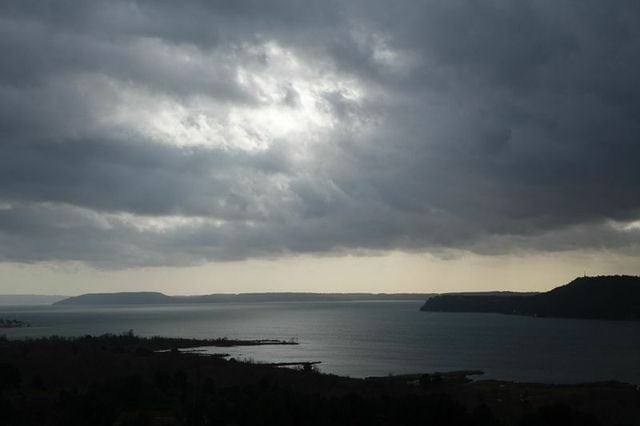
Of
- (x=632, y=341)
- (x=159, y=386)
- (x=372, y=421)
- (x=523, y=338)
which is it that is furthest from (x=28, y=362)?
(x=632, y=341)

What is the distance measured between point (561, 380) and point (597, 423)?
169 ft

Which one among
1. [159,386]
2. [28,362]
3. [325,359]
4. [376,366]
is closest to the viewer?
[159,386]

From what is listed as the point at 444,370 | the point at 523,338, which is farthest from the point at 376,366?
the point at 523,338

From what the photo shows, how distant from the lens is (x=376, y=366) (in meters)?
105

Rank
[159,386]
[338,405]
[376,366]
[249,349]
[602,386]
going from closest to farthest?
[338,405]
[159,386]
[602,386]
[376,366]
[249,349]

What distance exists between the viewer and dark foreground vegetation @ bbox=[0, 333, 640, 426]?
3881 centimetres

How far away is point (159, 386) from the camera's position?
192 ft

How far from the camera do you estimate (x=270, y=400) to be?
42.3 metres

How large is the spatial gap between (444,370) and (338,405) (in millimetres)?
60004

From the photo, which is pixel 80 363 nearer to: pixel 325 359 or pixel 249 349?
pixel 325 359

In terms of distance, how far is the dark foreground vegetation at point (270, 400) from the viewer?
127ft

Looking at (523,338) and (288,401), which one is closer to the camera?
(288,401)

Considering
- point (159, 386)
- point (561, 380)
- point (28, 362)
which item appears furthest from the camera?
point (561, 380)

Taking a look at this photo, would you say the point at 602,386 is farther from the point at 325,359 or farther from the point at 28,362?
the point at 28,362
